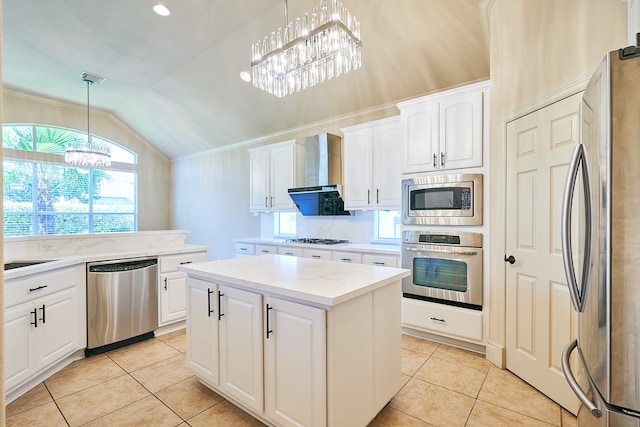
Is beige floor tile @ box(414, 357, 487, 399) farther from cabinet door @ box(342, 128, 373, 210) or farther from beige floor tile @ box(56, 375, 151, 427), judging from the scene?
beige floor tile @ box(56, 375, 151, 427)

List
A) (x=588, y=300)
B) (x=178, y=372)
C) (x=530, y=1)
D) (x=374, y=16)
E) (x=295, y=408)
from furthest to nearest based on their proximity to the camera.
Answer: (x=374, y=16) < (x=178, y=372) < (x=530, y=1) < (x=295, y=408) < (x=588, y=300)

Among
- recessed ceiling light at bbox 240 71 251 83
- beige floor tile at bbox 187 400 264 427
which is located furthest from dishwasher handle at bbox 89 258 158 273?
recessed ceiling light at bbox 240 71 251 83

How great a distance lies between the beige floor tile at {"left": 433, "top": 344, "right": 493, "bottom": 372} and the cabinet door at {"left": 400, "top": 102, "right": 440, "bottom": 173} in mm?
1754

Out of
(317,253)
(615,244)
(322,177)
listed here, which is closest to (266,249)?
(317,253)

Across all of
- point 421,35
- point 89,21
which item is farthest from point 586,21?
point 89,21

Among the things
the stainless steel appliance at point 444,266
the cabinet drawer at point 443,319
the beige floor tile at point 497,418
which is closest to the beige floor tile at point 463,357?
the cabinet drawer at point 443,319

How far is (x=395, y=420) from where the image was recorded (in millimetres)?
1980

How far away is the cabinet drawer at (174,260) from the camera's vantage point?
3373mm

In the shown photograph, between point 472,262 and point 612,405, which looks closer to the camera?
point 612,405

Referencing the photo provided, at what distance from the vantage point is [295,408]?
1.66 meters

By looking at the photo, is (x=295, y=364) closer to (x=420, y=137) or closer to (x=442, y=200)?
(x=442, y=200)

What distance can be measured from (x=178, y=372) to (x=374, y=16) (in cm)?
372

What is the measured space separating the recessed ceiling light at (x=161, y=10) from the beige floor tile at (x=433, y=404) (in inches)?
169

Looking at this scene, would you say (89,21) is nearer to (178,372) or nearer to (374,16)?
(374,16)
